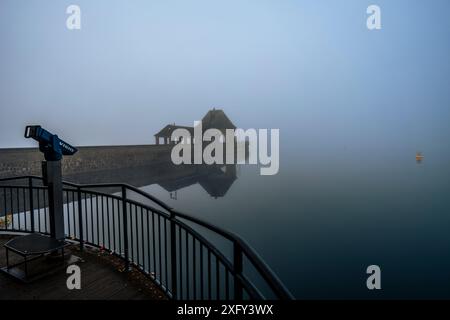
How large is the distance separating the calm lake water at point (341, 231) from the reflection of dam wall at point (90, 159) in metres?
6.52

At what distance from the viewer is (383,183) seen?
36938mm

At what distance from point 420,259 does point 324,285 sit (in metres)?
7.26

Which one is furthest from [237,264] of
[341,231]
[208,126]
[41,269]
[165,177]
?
[208,126]

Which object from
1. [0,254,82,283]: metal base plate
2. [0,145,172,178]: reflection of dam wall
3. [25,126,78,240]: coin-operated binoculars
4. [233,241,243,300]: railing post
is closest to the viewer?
[233,241,243,300]: railing post

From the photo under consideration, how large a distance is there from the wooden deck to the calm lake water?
262 cm

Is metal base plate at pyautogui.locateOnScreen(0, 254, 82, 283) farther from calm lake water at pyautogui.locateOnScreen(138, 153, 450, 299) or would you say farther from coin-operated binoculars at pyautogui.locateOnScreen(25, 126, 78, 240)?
calm lake water at pyautogui.locateOnScreen(138, 153, 450, 299)

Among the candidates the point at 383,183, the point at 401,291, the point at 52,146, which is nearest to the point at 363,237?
the point at 401,291

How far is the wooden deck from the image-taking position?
343 cm

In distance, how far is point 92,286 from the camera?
3.65 m

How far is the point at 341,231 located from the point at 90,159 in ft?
80.2

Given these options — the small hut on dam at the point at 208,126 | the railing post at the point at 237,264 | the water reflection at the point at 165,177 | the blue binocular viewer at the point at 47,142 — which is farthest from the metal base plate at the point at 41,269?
the small hut on dam at the point at 208,126

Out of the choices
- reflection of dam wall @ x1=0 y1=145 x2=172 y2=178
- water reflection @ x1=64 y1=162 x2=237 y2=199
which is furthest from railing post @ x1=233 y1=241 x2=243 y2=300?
water reflection @ x1=64 y1=162 x2=237 y2=199

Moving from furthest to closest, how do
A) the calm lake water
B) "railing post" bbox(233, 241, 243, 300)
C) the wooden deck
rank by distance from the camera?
the calm lake water → the wooden deck → "railing post" bbox(233, 241, 243, 300)
